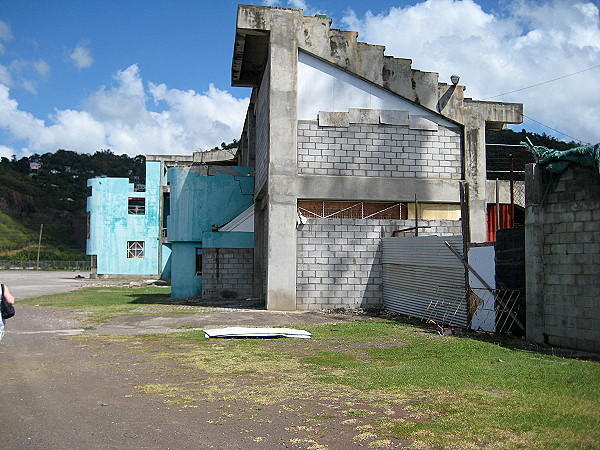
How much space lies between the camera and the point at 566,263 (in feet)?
35.7

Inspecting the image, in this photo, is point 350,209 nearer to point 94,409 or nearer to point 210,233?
point 210,233

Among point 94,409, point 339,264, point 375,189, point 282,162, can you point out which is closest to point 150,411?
point 94,409

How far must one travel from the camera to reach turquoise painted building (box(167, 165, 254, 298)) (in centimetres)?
2467

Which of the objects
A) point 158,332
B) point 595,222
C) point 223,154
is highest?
point 223,154

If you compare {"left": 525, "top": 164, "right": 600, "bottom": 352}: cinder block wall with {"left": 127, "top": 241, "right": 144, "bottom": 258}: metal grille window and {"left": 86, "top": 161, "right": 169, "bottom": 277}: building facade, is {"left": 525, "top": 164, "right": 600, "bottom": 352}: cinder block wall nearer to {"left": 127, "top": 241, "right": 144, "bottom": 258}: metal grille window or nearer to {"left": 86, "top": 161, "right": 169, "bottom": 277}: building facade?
{"left": 86, "top": 161, "right": 169, "bottom": 277}: building facade

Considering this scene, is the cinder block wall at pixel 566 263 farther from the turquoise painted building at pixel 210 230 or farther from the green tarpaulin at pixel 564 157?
the turquoise painted building at pixel 210 230

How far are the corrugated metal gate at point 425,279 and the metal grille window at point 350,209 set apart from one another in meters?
1.49

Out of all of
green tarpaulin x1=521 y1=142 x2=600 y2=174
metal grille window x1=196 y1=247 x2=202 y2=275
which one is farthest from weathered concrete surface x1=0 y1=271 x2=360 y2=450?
metal grille window x1=196 y1=247 x2=202 y2=275

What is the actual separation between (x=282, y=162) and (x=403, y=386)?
12.8 meters

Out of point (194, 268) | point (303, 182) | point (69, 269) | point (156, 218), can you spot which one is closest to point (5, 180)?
point (69, 269)

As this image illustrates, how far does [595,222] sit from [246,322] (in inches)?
368

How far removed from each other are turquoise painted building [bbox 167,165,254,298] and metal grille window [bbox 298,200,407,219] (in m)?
5.23

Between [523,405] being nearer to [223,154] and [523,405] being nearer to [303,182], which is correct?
[303,182]

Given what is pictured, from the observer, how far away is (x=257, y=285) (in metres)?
24.4
